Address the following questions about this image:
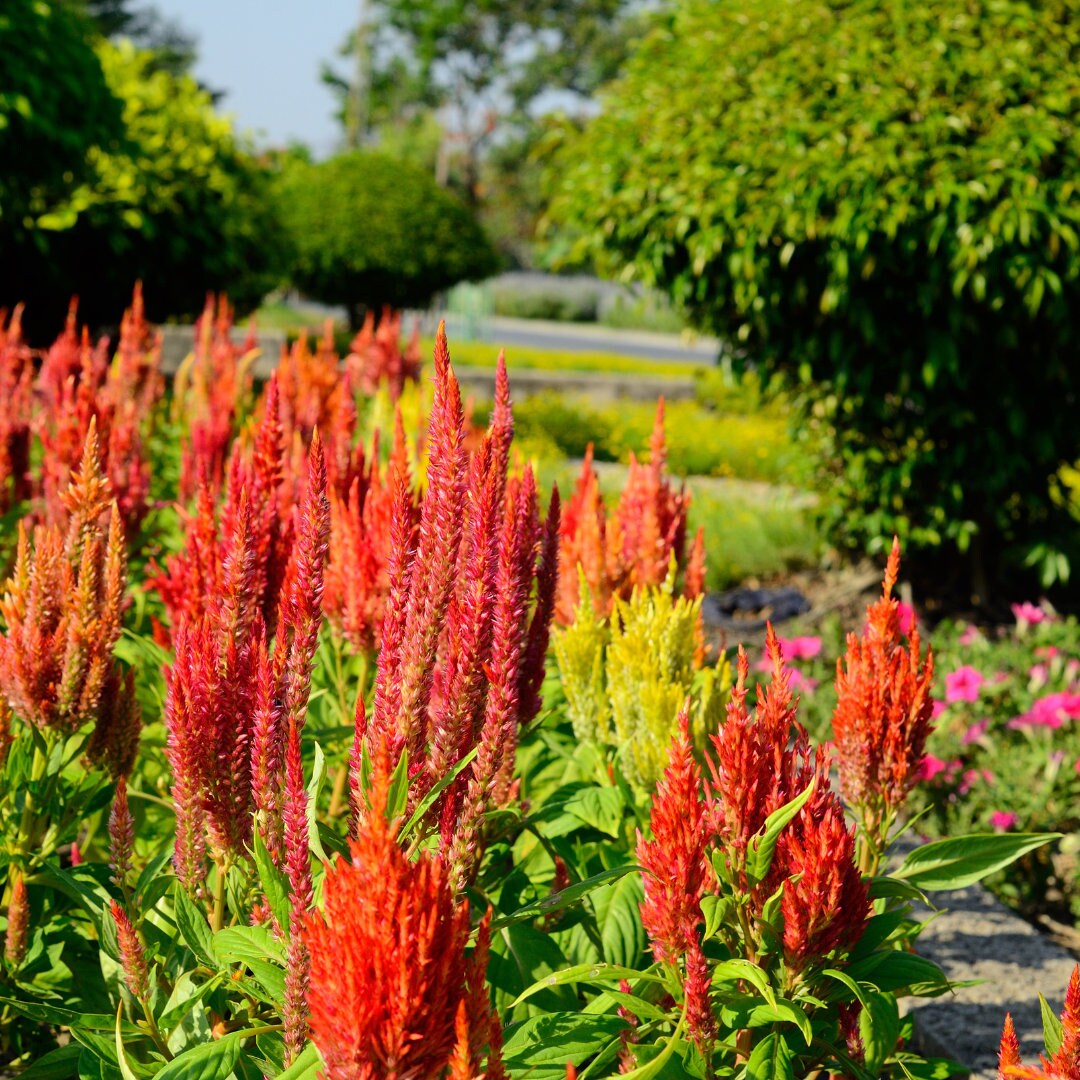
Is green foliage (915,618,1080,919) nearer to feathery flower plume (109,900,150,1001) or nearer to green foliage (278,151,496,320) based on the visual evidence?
feathery flower plume (109,900,150,1001)

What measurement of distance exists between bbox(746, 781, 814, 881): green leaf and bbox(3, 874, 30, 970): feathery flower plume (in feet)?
3.66

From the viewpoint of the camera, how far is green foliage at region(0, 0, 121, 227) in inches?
284

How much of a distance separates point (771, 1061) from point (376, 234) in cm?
2107

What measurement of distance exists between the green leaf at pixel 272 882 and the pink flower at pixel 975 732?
3.98 meters

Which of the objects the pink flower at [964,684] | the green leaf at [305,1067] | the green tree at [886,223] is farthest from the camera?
the green tree at [886,223]

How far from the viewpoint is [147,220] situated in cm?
959

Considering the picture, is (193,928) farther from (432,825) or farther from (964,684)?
(964,684)

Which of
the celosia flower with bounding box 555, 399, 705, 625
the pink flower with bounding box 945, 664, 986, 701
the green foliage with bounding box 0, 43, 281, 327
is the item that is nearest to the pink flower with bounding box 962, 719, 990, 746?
the pink flower with bounding box 945, 664, 986, 701

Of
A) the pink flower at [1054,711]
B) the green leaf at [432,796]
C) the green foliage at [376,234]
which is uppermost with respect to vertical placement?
the green foliage at [376,234]

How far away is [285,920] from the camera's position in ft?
4.66

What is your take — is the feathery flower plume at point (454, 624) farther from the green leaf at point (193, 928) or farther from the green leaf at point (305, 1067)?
the green leaf at point (193, 928)

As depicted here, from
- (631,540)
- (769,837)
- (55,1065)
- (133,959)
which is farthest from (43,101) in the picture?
(769,837)

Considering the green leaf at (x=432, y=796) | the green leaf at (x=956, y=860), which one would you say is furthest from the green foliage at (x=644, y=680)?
the green leaf at (x=432, y=796)

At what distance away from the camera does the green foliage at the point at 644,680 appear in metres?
2.11
